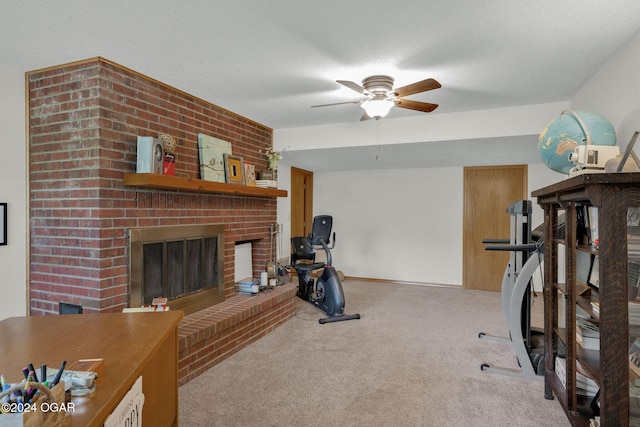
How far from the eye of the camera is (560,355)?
2299mm

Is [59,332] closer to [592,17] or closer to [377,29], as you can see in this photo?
[377,29]

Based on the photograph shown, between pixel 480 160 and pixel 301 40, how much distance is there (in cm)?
376

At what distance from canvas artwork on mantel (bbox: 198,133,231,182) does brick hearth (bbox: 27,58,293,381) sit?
0.34 m

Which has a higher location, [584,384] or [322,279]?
[322,279]

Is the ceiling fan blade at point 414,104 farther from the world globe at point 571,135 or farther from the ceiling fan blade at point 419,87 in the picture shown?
the world globe at point 571,135

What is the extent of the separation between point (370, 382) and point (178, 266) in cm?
180

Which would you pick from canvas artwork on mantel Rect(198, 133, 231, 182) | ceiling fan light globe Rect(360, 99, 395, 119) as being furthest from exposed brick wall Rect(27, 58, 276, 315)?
ceiling fan light globe Rect(360, 99, 395, 119)

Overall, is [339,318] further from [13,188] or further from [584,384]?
[13,188]

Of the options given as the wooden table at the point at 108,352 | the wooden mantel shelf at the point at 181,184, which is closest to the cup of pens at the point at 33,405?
the wooden table at the point at 108,352

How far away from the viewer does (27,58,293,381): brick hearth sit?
245 centimetres

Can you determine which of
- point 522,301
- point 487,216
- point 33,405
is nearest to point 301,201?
point 487,216

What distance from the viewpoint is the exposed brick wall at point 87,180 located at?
2443mm

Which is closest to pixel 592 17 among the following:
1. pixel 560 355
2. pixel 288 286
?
pixel 560 355

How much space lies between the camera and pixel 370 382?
2.57 metres
